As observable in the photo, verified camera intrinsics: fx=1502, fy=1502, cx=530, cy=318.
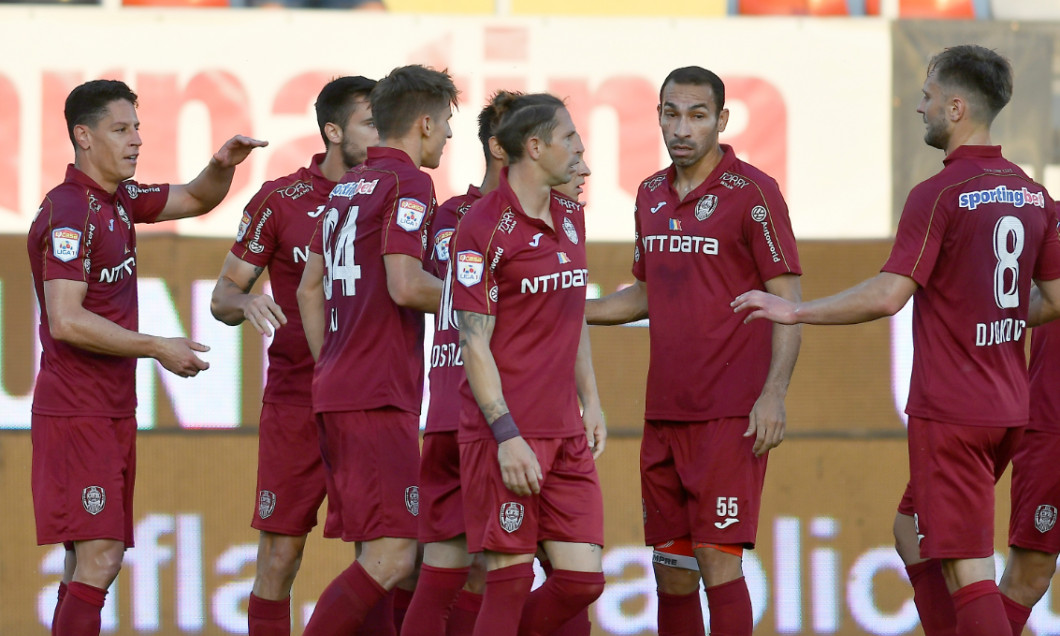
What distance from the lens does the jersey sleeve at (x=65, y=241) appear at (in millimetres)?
6004

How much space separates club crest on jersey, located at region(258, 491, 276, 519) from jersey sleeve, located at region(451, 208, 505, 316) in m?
1.84

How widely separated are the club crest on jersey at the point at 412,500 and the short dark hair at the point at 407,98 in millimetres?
1372

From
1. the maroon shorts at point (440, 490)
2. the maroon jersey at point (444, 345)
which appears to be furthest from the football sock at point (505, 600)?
the maroon jersey at point (444, 345)

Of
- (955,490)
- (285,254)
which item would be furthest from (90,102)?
(955,490)

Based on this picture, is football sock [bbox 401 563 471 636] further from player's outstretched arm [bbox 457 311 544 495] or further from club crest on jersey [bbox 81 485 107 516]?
club crest on jersey [bbox 81 485 107 516]

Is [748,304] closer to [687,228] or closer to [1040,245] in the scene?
[687,228]

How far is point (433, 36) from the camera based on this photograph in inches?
307

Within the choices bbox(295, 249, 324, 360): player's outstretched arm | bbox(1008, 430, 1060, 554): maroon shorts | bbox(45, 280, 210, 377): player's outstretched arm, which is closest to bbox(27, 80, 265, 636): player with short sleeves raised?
bbox(45, 280, 210, 377): player's outstretched arm

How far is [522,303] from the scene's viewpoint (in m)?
5.16

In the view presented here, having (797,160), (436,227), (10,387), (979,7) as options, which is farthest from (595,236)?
(10,387)

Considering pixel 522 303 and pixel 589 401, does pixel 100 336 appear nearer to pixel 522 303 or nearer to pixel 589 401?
pixel 522 303

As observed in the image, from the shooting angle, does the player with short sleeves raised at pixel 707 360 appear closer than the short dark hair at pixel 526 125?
No

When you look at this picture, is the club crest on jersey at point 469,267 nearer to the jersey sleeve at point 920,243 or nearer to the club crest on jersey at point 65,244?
the jersey sleeve at point 920,243

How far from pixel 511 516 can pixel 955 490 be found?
1636 mm
